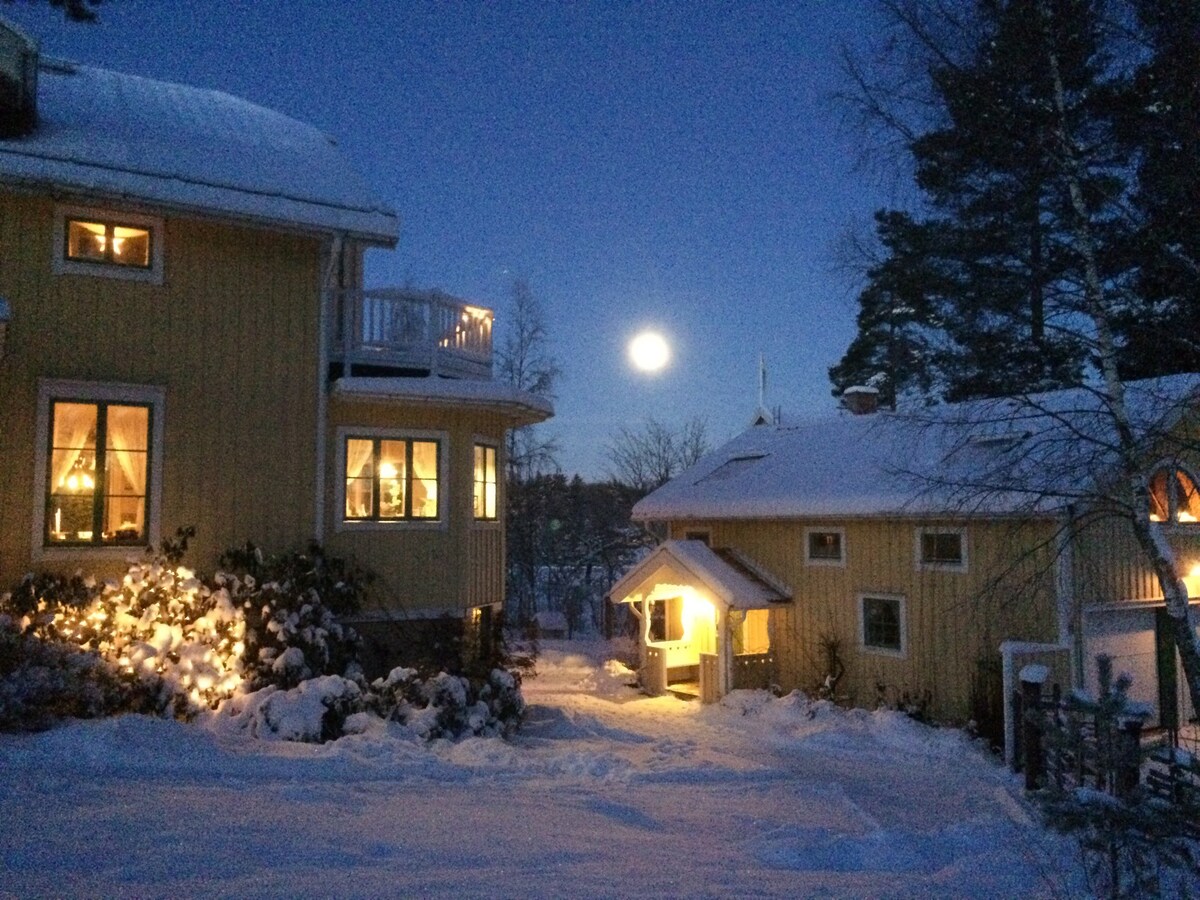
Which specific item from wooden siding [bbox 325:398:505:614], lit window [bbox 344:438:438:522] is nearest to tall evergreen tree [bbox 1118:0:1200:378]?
wooden siding [bbox 325:398:505:614]

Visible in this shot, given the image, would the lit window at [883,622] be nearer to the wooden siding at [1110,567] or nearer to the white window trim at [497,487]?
the wooden siding at [1110,567]

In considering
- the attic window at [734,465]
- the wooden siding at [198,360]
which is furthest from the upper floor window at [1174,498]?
the wooden siding at [198,360]

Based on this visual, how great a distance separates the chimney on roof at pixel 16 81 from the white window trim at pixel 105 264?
1.14 m

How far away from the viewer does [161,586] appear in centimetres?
1078

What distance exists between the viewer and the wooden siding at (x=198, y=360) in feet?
35.8

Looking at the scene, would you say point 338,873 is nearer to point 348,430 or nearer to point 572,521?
point 348,430

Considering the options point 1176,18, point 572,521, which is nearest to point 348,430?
point 1176,18

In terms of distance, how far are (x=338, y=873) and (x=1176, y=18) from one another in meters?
10.4

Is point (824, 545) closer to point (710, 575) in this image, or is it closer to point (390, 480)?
point (710, 575)

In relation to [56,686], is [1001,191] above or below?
above

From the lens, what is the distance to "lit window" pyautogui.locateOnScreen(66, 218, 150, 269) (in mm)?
11312

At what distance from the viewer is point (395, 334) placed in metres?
13.5

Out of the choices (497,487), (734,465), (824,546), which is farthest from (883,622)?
(497,487)

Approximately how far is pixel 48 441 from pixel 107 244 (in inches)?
101
